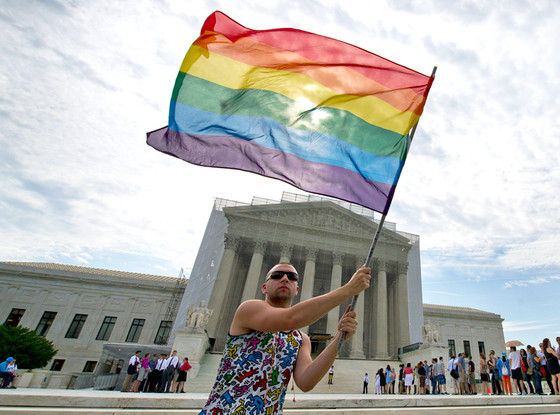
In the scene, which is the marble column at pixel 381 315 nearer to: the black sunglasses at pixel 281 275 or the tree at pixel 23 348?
the black sunglasses at pixel 281 275

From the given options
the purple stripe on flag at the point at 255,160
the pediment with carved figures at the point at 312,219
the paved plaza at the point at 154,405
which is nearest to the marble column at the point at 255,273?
the pediment with carved figures at the point at 312,219

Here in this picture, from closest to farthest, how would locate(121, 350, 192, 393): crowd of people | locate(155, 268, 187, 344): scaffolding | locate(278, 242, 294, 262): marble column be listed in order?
locate(121, 350, 192, 393): crowd of people
locate(278, 242, 294, 262): marble column
locate(155, 268, 187, 344): scaffolding

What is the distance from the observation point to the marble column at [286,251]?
26.7 m

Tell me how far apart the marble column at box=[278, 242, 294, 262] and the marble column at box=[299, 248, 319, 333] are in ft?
4.64

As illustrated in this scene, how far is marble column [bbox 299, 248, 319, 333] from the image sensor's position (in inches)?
974

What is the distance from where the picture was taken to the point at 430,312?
41.8 m

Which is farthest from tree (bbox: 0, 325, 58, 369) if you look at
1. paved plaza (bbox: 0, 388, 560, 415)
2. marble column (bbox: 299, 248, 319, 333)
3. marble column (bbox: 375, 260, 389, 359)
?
marble column (bbox: 375, 260, 389, 359)

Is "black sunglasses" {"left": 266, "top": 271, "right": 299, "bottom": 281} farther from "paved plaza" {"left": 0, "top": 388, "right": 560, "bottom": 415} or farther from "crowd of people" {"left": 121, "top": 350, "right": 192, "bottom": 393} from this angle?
"crowd of people" {"left": 121, "top": 350, "right": 192, "bottom": 393}

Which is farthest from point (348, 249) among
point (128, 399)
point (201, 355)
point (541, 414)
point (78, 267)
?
point (78, 267)

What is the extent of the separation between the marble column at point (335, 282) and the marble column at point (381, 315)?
3.46 metres

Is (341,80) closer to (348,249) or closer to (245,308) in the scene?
(245,308)

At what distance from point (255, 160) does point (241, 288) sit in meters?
28.3

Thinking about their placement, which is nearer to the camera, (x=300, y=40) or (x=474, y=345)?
(x=300, y=40)

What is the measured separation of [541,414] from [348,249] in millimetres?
22080
